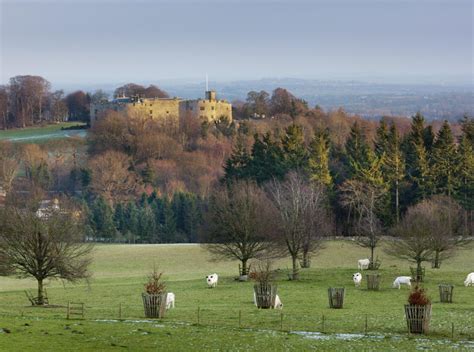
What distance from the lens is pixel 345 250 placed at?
7225 centimetres

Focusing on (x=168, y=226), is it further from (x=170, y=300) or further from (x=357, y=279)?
(x=170, y=300)

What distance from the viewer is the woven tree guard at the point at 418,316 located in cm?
3403

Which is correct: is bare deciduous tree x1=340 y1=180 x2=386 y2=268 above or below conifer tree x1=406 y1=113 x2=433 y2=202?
below

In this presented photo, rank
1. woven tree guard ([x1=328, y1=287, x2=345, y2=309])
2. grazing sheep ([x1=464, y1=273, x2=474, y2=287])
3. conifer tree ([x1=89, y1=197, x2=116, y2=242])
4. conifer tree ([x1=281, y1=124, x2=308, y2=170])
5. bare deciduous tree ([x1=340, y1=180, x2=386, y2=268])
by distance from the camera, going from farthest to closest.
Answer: conifer tree ([x1=89, y1=197, x2=116, y2=242]), conifer tree ([x1=281, y1=124, x2=308, y2=170]), bare deciduous tree ([x1=340, y1=180, x2=386, y2=268]), grazing sheep ([x1=464, y1=273, x2=474, y2=287]), woven tree guard ([x1=328, y1=287, x2=345, y2=309])

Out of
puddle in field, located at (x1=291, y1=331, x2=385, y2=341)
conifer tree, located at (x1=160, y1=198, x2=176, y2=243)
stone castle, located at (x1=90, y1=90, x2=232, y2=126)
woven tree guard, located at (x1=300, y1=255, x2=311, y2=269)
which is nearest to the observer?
puddle in field, located at (x1=291, y1=331, x2=385, y2=341)

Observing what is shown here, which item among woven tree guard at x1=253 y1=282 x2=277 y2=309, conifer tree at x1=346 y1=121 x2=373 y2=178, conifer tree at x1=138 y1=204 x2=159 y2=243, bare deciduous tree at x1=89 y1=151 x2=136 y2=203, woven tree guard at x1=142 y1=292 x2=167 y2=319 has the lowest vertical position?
conifer tree at x1=138 y1=204 x2=159 y2=243

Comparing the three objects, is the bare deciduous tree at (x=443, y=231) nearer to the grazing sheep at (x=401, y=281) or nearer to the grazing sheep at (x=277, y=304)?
the grazing sheep at (x=401, y=281)

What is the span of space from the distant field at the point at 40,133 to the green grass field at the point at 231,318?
347 feet

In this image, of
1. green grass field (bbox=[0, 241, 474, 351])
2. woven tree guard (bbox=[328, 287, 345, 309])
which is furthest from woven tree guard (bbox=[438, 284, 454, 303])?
woven tree guard (bbox=[328, 287, 345, 309])

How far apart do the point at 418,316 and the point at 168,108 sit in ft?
467

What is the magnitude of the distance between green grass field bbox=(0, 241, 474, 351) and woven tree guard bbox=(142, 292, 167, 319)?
384mm

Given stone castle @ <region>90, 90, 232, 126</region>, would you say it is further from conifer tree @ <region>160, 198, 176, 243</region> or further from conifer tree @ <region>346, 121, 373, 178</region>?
conifer tree @ <region>346, 121, 373, 178</region>

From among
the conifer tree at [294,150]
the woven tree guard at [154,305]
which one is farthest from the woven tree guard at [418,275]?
the conifer tree at [294,150]

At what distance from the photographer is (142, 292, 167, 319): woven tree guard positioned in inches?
1476
